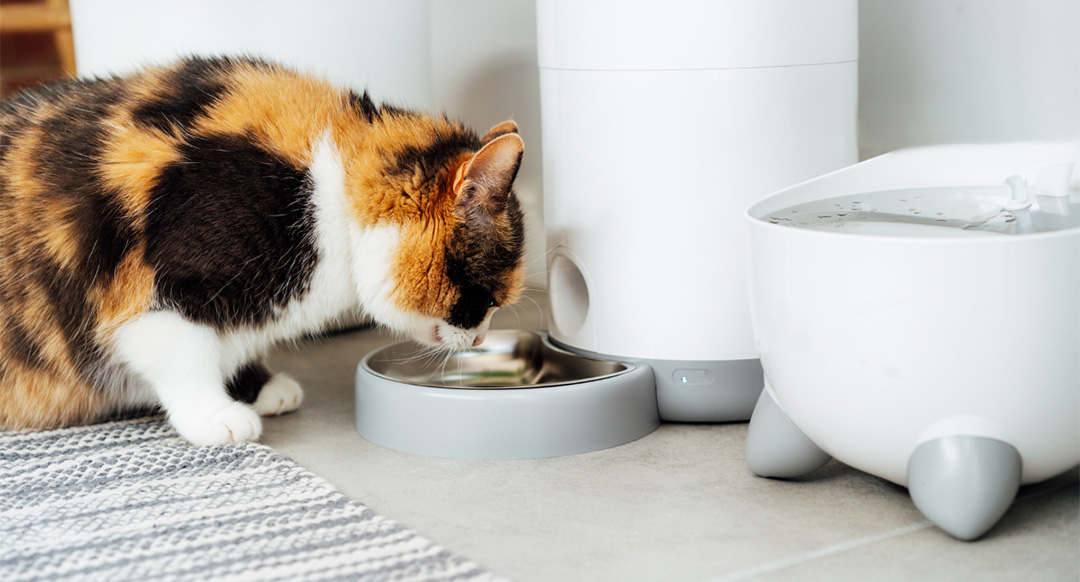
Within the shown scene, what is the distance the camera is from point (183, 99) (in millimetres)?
1229

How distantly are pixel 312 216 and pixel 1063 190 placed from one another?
0.82 metres

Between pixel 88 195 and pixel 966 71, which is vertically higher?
pixel 966 71

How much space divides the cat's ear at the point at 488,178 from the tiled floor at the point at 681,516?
12.1 inches

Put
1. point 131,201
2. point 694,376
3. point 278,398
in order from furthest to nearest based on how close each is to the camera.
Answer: point 278,398 → point 694,376 → point 131,201

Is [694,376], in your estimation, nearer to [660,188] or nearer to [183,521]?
[660,188]

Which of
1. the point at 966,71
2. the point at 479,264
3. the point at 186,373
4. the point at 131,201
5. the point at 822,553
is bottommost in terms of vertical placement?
the point at 822,553

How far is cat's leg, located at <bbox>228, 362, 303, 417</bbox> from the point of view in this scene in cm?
142

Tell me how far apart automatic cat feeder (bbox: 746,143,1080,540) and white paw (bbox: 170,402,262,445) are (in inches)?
25.4

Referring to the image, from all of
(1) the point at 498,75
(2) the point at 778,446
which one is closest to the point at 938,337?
(2) the point at 778,446

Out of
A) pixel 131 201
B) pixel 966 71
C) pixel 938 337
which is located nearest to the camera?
pixel 938 337

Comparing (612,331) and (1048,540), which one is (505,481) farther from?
(1048,540)

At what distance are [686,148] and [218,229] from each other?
0.57 m

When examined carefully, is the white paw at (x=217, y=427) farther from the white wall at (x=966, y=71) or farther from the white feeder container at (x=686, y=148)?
the white wall at (x=966, y=71)

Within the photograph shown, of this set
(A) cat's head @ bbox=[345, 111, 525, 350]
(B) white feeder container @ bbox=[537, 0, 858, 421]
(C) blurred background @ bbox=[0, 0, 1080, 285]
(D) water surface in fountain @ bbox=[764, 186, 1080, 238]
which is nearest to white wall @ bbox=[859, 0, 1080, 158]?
(C) blurred background @ bbox=[0, 0, 1080, 285]
